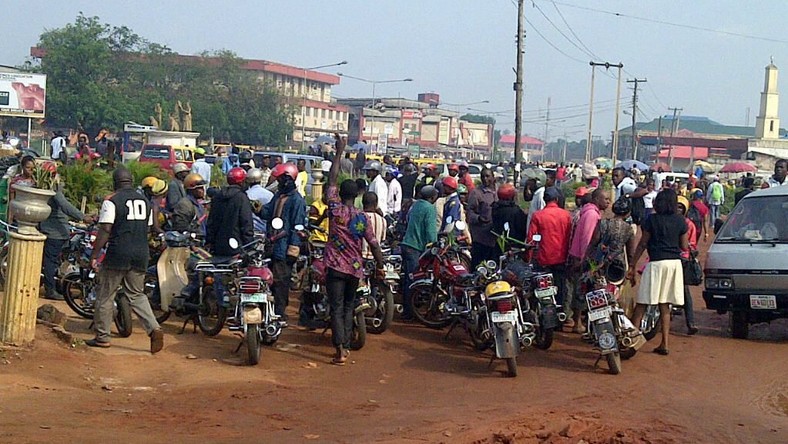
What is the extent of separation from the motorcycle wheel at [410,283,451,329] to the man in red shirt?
1.41m

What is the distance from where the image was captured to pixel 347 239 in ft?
32.8

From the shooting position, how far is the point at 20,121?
6425 cm

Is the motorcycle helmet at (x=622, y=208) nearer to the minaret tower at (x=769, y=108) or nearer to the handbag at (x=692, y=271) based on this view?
the handbag at (x=692, y=271)

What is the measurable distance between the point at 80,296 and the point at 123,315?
5.38 feet

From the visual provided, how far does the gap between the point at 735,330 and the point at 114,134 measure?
5357 centimetres

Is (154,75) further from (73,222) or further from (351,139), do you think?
(73,222)

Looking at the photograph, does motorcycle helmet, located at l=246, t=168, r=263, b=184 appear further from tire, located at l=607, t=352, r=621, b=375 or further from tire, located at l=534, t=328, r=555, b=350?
tire, located at l=607, t=352, r=621, b=375

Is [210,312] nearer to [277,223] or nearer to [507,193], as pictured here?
[277,223]

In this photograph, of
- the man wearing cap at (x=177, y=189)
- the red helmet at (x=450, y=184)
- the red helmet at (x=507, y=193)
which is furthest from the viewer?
the man wearing cap at (x=177, y=189)

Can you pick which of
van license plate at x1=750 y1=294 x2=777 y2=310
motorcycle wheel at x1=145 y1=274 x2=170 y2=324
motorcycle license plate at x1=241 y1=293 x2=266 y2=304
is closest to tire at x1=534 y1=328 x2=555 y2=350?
van license plate at x1=750 y1=294 x2=777 y2=310

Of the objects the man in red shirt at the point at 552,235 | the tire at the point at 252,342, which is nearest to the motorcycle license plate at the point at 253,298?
the tire at the point at 252,342

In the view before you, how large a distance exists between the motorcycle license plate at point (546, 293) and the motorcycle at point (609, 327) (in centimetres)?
44

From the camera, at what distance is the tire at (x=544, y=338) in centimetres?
1092

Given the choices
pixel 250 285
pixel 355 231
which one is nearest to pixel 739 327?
pixel 355 231
